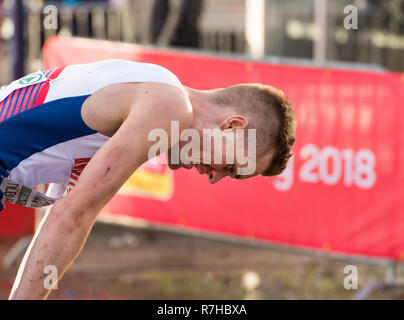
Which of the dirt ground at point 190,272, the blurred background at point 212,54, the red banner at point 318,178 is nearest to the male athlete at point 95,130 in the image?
the red banner at point 318,178

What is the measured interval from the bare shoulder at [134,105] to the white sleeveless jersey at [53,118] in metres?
0.03

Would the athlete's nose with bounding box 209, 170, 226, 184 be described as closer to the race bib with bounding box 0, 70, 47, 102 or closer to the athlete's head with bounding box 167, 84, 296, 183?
the athlete's head with bounding box 167, 84, 296, 183

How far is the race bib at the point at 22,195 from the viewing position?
8.95 feet

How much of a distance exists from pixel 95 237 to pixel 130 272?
4.85ft

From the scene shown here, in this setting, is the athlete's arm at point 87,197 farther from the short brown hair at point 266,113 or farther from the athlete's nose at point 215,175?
the athlete's nose at point 215,175

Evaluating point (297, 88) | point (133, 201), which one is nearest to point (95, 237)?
point (133, 201)

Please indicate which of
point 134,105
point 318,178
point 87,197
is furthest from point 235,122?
point 318,178

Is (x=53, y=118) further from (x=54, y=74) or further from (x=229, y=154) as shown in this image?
(x=229, y=154)

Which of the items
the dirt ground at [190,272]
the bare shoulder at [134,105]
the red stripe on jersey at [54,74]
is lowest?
the dirt ground at [190,272]

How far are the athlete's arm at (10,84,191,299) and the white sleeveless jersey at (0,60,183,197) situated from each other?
188 mm

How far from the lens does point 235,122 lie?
2.70 meters

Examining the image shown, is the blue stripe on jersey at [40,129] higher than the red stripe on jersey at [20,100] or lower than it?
lower

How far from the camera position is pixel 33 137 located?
263 cm
